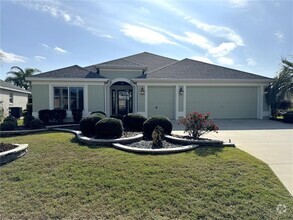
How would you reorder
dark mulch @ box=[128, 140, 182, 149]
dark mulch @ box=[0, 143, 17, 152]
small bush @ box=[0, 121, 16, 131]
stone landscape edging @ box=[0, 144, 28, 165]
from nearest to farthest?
stone landscape edging @ box=[0, 144, 28, 165] < dark mulch @ box=[0, 143, 17, 152] < dark mulch @ box=[128, 140, 182, 149] < small bush @ box=[0, 121, 16, 131]

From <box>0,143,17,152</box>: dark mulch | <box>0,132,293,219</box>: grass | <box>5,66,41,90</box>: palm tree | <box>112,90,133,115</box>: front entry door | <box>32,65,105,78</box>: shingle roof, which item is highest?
→ <box>5,66,41,90</box>: palm tree

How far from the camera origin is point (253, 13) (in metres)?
11.2

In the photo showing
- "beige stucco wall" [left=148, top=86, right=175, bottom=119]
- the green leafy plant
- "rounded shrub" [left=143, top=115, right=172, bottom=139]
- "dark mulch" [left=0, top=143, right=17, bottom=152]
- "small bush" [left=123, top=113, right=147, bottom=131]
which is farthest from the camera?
"beige stucco wall" [left=148, top=86, right=175, bottom=119]

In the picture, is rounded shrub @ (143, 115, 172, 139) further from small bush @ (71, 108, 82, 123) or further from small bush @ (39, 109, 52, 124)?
small bush @ (39, 109, 52, 124)

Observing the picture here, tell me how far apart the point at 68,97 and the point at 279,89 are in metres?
16.9

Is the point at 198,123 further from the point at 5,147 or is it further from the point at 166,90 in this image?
the point at 166,90

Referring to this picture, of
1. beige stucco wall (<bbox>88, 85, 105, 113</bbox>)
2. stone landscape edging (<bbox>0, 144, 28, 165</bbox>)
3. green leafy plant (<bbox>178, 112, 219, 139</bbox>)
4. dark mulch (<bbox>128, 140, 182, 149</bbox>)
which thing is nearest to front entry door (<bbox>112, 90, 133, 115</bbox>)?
beige stucco wall (<bbox>88, 85, 105, 113</bbox>)

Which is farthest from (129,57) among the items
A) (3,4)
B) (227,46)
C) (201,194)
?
(201,194)

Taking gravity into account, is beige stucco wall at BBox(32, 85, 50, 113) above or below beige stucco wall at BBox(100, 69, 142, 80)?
below

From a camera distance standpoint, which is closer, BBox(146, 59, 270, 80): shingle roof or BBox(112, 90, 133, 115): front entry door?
BBox(146, 59, 270, 80): shingle roof

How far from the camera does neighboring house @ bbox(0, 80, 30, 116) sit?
2147 centimetres

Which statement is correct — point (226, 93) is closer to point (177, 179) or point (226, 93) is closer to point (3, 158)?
point (177, 179)

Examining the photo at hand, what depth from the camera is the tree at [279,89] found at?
53.1ft

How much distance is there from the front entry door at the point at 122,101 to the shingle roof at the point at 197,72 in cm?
299
